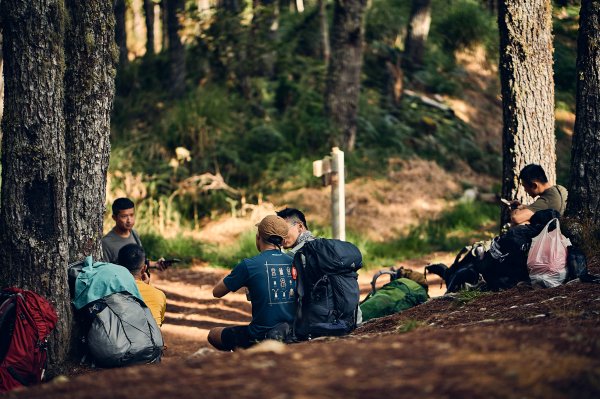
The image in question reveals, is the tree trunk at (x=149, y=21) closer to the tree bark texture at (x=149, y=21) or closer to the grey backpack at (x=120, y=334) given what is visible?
the tree bark texture at (x=149, y=21)

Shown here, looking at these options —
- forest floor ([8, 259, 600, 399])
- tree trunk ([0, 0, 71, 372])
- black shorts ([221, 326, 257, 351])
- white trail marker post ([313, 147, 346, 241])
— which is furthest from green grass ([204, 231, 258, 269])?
forest floor ([8, 259, 600, 399])

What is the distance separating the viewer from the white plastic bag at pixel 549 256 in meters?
7.62

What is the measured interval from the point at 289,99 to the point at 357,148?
7.28 feet

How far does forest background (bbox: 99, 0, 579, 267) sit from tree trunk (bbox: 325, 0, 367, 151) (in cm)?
32

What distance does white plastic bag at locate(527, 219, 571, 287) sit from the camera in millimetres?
7621

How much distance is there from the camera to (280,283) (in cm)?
700

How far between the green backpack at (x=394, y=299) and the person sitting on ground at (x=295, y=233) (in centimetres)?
110

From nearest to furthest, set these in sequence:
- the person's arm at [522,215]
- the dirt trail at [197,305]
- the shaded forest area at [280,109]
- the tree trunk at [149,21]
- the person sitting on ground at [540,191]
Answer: the person's arm at [522,215] < the person sitting on ground at [540,191] < the dirt trail at [197,305] < the shaded forest area at [280,109] < the tree trunk at [149,21]

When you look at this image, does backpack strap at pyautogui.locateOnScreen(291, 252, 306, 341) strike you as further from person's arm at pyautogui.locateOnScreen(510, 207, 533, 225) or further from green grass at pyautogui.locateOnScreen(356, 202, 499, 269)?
green grass at pyautogui.locateOnScreen(356, 202, 499, 269)

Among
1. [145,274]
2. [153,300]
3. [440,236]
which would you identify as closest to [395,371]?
[153,300]

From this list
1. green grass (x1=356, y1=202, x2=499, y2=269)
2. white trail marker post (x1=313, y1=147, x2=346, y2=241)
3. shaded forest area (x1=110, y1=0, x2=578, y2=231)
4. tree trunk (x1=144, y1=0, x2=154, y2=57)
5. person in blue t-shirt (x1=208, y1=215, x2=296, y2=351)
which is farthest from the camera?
tree trunk (x1=144, y1=0, x2=154, y2=57)

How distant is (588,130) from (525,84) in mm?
1161

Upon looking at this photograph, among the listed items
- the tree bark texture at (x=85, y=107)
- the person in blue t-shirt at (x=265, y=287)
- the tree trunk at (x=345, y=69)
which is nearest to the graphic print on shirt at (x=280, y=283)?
the person in blue t-shirt at (x=265, y=287)

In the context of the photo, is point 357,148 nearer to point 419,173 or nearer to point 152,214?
point 419,173
